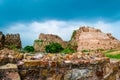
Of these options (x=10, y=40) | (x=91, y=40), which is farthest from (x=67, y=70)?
(x=10, y=40)

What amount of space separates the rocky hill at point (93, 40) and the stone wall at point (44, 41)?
22.2 ft

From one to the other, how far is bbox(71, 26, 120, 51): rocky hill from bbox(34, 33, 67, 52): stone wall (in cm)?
678

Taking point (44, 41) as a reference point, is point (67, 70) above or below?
below

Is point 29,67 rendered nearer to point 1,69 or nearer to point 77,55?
point 1,69

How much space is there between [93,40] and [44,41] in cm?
1195

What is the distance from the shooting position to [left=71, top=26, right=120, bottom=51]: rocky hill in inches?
2133

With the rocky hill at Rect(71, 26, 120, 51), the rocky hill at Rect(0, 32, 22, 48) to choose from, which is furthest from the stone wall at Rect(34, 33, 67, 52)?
the rocky hill at Rect(71, 26, 120, 51)

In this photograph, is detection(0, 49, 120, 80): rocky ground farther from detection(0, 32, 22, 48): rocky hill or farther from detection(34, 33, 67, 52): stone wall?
detection(34, 33, 67, 52): stone wall

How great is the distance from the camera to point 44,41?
63938 mm

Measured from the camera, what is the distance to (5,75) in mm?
6805

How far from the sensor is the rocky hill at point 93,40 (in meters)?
54.2

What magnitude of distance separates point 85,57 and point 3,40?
180 feet

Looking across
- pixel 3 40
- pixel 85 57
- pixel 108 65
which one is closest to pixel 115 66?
pixel 108 65

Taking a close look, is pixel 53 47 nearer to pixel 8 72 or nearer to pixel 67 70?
pixel 67 70
